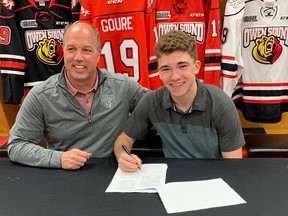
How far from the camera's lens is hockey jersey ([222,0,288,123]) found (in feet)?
6.72

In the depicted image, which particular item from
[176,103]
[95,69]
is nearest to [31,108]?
[95,69]

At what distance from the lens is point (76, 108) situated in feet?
5.13

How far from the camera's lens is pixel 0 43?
218cm

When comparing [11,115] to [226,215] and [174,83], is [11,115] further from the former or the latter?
[226,215]

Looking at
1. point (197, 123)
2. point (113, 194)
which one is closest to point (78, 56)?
point (197, 123)

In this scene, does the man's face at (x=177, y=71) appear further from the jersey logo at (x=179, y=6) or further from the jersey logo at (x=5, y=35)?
the jersey logo at (x=5, y=35)

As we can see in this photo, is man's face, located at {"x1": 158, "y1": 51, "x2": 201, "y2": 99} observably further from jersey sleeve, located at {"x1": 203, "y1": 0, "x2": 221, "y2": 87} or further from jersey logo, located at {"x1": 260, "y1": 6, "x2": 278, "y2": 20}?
jersey logo, located at {"x1": 260, "y1": 6, "x2": 278, "y2": 20}

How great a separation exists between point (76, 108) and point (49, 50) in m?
0.84

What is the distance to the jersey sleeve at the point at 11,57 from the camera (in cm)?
216

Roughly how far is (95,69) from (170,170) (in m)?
0.65

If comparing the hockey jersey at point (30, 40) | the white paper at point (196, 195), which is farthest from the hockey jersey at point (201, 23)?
the white paper at point (196, 195)

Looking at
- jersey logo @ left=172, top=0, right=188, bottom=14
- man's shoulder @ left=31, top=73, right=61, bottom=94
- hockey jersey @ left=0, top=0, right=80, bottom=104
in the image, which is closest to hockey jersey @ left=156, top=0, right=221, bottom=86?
jersey logo @ left=172, top=0, right=188, bottom=14

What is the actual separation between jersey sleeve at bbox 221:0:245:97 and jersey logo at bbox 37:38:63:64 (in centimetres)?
104

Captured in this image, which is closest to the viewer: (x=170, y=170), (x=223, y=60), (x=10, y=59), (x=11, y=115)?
(x=170, y=170)
